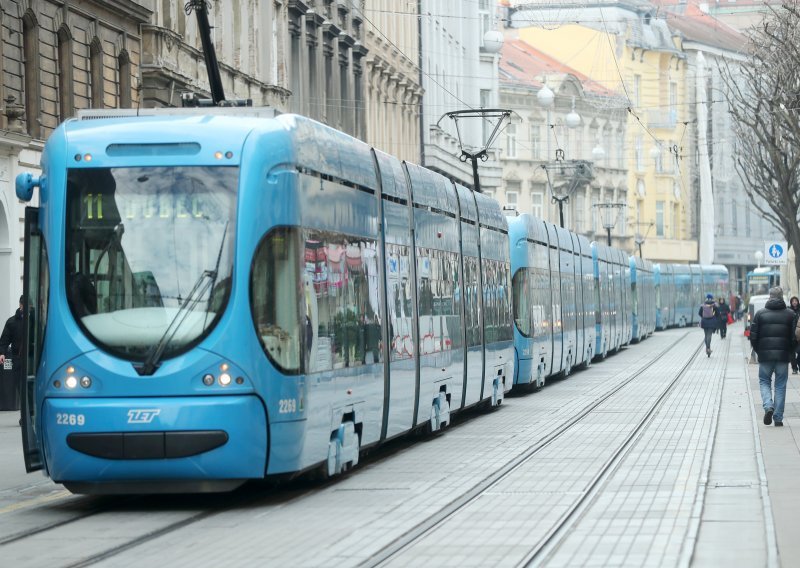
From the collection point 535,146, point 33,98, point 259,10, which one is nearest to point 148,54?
point 33,98

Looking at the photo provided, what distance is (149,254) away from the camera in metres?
13.6

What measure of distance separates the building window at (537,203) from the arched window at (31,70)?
73.6 m

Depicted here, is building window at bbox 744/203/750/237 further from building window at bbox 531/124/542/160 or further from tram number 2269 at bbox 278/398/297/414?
tram number 2269 at bbox 278/398/297/414

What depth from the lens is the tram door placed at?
1398 centimetres

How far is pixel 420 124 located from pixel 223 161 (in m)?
51.3

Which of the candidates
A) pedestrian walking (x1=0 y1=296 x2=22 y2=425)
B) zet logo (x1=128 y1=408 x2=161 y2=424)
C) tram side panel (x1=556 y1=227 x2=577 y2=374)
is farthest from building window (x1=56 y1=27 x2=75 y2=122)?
zet logo (x1=128 y1=408 x2=161 y2=424)

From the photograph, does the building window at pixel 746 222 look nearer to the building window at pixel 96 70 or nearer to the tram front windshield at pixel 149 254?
the building window at pixel 96 70

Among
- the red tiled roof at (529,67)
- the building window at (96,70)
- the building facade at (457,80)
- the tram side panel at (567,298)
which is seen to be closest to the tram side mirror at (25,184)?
the building window at (96,70)

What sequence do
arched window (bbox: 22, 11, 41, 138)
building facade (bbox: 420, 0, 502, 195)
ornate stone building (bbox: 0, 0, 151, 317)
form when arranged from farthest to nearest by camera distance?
building facade (bbox: 420, 0, 502, 195) < arched window (bbox: 22, 11, 41, 138) < ornate stone building (bbox: 0, 0, 151, 317)

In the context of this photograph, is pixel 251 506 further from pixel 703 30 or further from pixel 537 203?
pixel 703 30

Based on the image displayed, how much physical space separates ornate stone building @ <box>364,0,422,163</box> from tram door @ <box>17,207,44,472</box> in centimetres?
4020

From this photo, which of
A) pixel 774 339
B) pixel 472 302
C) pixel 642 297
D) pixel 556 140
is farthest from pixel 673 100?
pixel 774 339

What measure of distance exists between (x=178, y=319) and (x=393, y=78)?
1855 inches

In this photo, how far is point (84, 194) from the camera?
45.3ft
